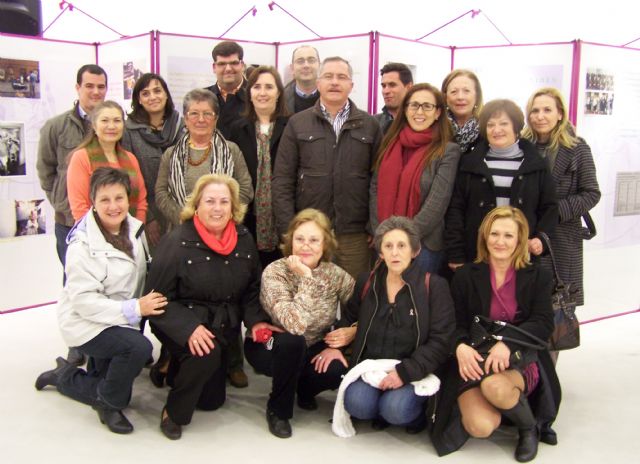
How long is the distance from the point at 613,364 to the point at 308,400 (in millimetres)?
1966

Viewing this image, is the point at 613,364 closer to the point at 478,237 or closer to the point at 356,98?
the point at 478,237

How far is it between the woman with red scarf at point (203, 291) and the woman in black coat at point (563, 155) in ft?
5.09

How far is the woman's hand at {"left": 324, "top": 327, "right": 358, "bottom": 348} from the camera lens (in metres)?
3.04

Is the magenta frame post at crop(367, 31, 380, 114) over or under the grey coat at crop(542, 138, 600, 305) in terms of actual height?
over

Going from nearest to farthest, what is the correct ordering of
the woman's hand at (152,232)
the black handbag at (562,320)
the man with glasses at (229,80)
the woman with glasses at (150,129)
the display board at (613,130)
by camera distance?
1. the black handbag at (562,320)
2. the woman with glasses at (150,129)
3. the woman's hand at (152,232)
4. the man with glasses at (229,80)
5. the display board at (613,130)

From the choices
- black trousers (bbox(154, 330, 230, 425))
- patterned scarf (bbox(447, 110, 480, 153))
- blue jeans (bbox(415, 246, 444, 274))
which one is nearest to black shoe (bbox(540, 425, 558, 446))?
blue jeans (bbox(415, 246, 444, 274))

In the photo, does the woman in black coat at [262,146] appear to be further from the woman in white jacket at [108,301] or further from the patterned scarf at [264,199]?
the woman in white jacket at [108,301]

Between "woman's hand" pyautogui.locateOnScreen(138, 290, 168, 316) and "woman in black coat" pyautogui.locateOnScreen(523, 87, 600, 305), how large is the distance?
1.91 meters

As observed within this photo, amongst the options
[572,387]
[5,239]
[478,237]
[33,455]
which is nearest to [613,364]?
[572,387]

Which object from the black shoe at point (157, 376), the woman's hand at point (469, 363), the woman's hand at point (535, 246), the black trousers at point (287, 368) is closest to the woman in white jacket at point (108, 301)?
the black shoe at point (157, 376)

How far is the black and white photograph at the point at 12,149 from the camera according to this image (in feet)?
14.4

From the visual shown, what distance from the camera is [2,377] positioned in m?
3.53

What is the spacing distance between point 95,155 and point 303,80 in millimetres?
1325

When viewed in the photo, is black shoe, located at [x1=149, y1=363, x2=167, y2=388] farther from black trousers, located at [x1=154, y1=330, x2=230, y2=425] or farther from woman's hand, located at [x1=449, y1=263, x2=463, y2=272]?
woman's hand, located at [x1=449, y1=263, x2=463, y2=272]
